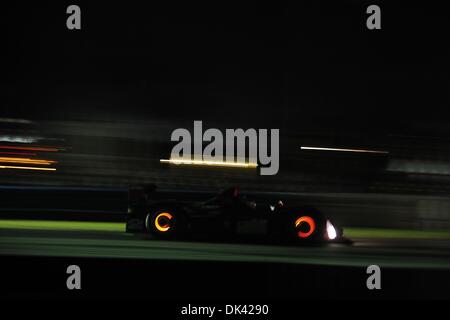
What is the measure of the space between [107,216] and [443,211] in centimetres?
655

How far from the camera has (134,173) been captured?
11984 millimetres

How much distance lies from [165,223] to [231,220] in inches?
39.8

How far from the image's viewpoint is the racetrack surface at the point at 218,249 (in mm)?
7680

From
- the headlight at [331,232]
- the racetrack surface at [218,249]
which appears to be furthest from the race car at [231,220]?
the racetrack surface at [218,249]

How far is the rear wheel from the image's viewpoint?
9594 mm

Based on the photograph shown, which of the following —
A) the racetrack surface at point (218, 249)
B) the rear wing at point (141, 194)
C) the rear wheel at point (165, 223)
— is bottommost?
the racetrack surface at point (218, 249)

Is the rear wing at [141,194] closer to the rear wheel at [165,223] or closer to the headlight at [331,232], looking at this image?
the rear wheel at [165,223]
